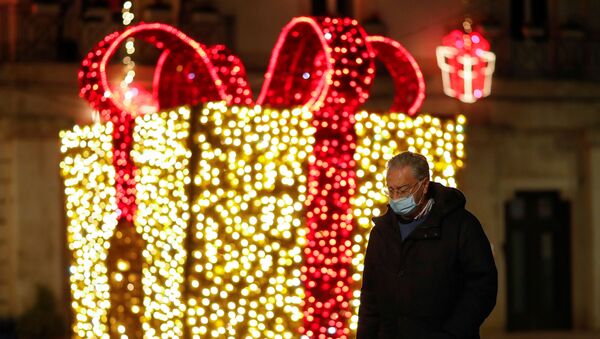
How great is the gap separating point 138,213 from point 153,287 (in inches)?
21.4

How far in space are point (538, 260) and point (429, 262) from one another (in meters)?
13.3

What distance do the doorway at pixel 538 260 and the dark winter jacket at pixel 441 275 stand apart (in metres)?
12.9

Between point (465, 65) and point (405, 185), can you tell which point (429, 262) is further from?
point (465, 65)

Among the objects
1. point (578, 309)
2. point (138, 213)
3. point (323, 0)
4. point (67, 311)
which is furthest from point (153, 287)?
point (578, 309)

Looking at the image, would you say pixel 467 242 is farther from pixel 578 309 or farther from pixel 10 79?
pixel 578 309

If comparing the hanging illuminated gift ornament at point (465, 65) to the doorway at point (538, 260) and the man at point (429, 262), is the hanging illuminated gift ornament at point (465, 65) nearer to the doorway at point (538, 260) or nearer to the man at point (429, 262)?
the doorway at point (538, 260)

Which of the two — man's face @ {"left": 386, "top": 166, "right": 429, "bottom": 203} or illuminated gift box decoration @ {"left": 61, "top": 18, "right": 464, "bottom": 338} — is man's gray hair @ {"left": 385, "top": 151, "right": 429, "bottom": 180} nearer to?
man's face @ {"left": 386, "top": 166, "right": 429, "bottom": 203}

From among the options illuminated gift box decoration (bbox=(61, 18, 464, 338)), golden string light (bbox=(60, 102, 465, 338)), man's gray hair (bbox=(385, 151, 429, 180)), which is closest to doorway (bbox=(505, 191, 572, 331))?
illuminated gift box decoration (bbox=(61, 18, 464, 338))

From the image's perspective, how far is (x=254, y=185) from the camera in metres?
7.58

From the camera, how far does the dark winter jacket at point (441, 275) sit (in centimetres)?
502

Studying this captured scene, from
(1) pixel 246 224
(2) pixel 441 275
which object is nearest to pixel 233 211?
(1) pixel 246 224

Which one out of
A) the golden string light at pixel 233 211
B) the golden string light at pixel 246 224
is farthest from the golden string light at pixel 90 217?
the golden string light at pixel 246 224

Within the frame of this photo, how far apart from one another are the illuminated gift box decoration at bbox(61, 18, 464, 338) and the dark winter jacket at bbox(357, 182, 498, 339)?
99.2 inches

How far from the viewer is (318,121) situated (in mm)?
7723
